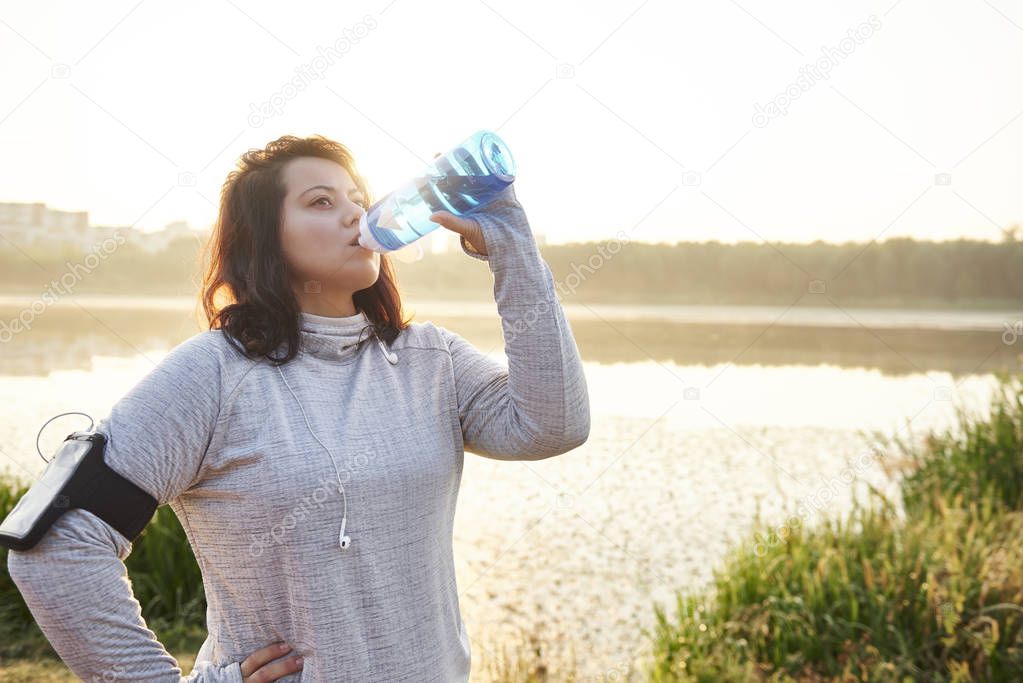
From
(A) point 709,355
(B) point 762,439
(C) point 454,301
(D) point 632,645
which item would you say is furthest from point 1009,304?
(D) point 632,645

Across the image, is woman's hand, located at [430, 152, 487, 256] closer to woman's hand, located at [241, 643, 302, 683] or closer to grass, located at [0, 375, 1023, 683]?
woman's hand, located at [241, 643, 302, 683]

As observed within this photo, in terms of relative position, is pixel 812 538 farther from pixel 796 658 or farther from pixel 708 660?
pixel 708 660

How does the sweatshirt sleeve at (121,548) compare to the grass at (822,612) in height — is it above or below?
above

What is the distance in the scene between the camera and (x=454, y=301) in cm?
2609

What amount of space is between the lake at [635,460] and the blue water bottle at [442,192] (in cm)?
22

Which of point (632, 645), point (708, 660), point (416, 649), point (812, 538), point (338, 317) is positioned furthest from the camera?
point (632, 645)

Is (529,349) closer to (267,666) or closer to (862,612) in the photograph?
(267,666)

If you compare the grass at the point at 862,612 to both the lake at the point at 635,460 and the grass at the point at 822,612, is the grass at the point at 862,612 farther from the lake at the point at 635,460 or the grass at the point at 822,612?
the lake at the point at 635,460

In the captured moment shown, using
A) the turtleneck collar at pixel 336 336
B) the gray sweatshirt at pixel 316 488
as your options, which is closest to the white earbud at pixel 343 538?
the gray sweatshirt at pixel 316 488

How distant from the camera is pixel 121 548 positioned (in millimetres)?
1155

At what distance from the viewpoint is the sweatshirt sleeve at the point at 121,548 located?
1076 mm

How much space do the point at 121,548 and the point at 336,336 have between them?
1.60 feet

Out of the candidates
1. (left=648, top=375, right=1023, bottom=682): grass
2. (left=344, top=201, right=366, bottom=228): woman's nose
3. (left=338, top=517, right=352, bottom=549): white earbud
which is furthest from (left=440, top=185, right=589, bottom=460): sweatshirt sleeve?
(left=648, top=375, right=1023, bottom=682): grass

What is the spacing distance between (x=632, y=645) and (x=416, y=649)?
10.5ft
